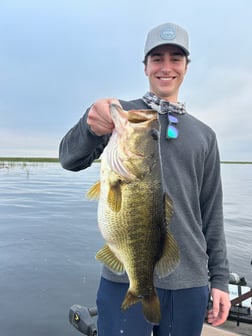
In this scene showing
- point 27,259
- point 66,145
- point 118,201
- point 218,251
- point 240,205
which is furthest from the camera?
point 240,205

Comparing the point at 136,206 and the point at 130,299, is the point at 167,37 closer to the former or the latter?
the point at 136,206

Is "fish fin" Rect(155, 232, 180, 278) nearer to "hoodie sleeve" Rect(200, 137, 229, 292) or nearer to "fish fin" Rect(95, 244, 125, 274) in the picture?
"fish fin" Rect(95, 244, 125, 274)

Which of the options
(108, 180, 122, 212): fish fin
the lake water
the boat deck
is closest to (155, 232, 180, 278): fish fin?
(108, 180, 122, 212): fish fin

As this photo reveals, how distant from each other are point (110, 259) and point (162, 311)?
50 centimetres

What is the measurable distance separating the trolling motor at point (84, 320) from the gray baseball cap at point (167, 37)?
271cm

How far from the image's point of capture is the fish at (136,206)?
5.50 feet

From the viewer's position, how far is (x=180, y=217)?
2070mm

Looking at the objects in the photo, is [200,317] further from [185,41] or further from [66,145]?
[185,41]

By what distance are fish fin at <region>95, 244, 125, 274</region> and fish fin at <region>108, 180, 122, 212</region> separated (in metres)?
0.33

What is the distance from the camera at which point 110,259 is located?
1.90 meters

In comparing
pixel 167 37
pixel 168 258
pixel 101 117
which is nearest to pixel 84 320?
pixel 168 258

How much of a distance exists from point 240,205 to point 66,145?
18.1 meters

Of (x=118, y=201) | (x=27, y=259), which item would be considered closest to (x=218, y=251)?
(x=118, y=201)

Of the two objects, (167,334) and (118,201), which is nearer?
(118,201)
